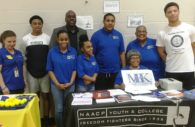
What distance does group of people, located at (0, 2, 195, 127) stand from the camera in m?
3.23

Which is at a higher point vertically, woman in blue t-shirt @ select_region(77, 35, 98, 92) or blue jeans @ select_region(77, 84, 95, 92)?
woman in blue t-shirt @ select_region(77, 35, 98, 92)

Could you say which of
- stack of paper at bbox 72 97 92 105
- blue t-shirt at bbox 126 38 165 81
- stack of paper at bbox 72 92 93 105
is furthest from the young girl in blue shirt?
blue t-shirt at bbox 126 38 165 81

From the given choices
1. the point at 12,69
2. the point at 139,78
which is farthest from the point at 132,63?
the point at 12,69

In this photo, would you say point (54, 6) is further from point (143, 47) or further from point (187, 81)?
point (187, 81)

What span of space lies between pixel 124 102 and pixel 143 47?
124 cm

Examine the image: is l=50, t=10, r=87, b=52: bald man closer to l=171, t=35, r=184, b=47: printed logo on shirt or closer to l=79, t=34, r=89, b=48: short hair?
l=79, t=34, r=89, b=48: short hair

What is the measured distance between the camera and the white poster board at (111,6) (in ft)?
12.8

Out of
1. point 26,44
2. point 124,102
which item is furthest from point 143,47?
point 26,44

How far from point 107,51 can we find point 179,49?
2.98ft

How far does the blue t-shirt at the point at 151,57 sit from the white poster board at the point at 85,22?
0.68 m

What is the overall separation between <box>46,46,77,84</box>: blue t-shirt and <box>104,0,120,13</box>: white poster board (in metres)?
1.01

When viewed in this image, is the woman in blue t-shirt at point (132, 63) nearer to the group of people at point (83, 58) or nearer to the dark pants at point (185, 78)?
the group of people at point (83, 58)

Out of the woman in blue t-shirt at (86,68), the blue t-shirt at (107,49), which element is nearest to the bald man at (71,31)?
the blue t-shirt at (107,49)

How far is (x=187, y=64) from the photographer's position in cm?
337
